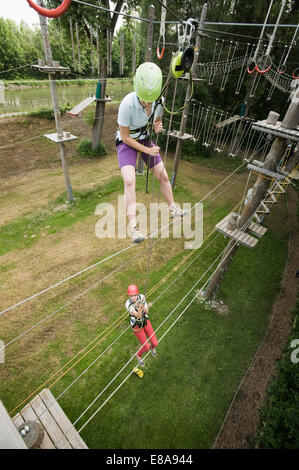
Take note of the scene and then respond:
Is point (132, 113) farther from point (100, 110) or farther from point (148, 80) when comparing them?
point (100, 110)

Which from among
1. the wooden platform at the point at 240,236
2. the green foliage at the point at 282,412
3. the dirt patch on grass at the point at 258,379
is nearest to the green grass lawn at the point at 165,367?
the dirt patch on grass at the point at 258,379

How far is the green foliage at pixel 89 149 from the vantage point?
11836 mm

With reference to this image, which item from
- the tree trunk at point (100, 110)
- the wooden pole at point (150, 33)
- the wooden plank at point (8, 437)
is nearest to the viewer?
the wooden plank at point (8, 437)

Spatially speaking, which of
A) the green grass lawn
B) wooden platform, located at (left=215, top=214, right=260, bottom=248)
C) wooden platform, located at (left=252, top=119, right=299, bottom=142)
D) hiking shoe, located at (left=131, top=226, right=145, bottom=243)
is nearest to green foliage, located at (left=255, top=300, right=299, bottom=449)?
the green grass lawn

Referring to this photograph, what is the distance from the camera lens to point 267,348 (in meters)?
4.85

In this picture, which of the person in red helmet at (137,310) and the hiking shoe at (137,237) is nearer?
the hiking shoe at (137,237)

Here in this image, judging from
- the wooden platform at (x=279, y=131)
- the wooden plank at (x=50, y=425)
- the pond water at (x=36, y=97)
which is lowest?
the pond water at (x=36, y=97)

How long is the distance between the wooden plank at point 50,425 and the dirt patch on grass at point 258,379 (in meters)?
2.32

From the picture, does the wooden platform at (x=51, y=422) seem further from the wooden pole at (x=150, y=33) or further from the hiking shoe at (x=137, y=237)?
the wooden pole at (x=150, y=33)

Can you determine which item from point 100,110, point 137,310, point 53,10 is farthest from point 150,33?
point 137,310

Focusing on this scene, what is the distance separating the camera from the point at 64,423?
9.34 feet

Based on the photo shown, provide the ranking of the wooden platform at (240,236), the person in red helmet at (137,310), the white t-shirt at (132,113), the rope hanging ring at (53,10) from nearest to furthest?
the rope hanging ring at (53,10)
the white t-shirt at (132,113)
the person in red helmet at (137,310)
the wooden platform at (240,236)

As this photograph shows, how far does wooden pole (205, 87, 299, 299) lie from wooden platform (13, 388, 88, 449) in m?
3.53

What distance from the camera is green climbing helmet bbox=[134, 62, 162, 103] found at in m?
2.08
